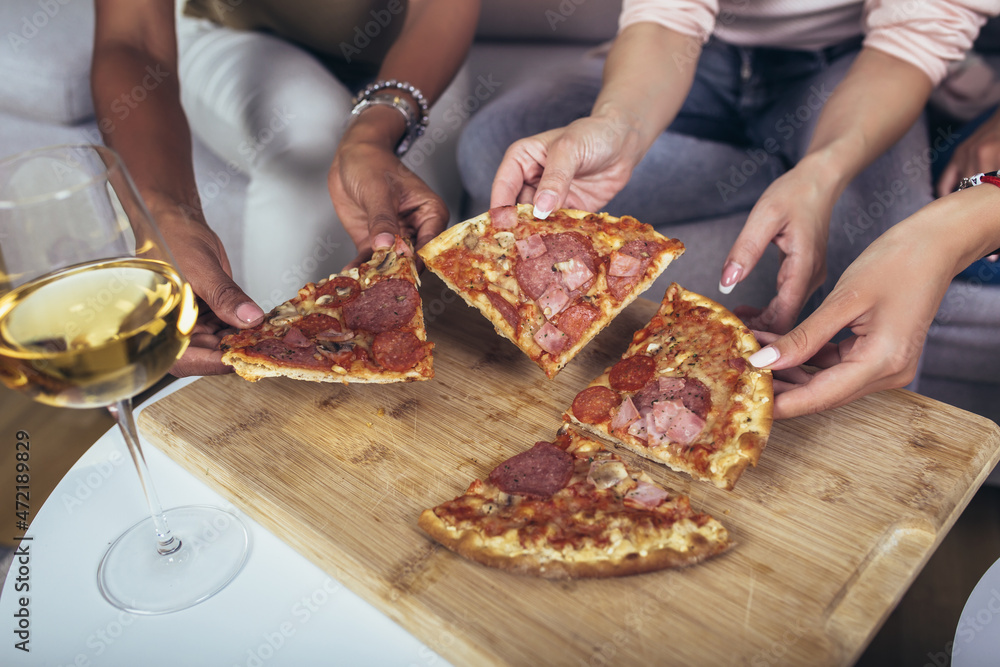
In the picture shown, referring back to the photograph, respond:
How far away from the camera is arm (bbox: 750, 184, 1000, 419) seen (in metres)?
1.86

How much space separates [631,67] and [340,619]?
2424 mm

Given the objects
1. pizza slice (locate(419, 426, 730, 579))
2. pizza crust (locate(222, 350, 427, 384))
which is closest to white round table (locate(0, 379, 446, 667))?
pizza slice (locate(419, 426, 730, 579))

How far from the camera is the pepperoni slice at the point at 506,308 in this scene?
2.25m

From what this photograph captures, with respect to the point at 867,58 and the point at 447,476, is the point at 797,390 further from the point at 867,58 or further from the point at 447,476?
the point at 867,58

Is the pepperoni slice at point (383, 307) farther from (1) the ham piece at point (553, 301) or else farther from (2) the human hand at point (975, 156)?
(2) the human hand at point (975, 156)

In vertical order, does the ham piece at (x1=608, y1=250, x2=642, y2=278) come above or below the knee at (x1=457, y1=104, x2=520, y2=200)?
above

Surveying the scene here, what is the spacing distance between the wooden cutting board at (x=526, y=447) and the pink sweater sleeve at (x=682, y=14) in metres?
1.52

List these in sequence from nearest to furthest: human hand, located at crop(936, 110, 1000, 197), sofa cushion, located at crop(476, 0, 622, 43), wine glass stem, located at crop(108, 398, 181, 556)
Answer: wine glass stem, located at crop(108, 398, 181, 556)
human hand, located at crop(936, 110, 1000, 197)
sofa cushion, located at crop(476, 0, 622, 43)

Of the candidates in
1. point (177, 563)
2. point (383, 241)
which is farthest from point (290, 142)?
point (177, 563)

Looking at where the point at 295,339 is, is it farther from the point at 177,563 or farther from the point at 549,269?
the point at 549,269

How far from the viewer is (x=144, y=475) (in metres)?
1.55

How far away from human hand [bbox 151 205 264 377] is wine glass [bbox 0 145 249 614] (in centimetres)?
73

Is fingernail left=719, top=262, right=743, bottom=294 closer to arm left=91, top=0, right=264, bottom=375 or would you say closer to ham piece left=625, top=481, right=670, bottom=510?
ham piece left=625, top=481, right=670, bottom=510

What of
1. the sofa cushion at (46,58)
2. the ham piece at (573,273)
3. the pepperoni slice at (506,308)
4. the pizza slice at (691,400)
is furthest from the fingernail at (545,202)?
the sofa cushion at (46,58)
